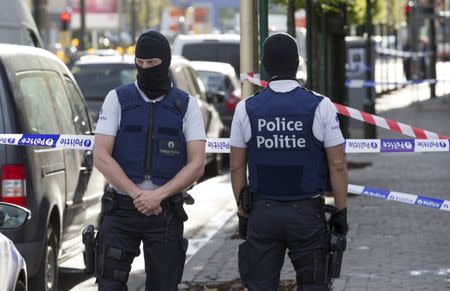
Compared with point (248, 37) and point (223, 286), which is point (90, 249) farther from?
point (248, 37)

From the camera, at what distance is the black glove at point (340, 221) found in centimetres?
677

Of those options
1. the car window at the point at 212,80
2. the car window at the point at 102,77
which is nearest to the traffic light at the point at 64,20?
the car window at the point at 212,80

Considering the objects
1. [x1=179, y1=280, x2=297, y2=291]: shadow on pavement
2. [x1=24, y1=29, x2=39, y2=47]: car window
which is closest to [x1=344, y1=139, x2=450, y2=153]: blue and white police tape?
[x1=179, y1=280, x2=297, y2=291]: shadow on pavement

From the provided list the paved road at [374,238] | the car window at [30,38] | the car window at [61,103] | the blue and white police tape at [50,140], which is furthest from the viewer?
the car window at [30,38]

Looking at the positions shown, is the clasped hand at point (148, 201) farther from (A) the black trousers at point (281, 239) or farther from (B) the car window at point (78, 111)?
(B) the car window at point (78, 111)

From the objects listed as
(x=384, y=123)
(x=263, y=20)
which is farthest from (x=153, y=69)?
(x=263, y=20)

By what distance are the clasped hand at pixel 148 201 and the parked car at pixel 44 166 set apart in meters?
2.04

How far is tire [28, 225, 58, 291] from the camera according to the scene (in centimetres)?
884

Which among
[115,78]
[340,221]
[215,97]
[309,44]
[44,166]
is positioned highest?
[340,221]

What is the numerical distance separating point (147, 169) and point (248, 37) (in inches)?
173

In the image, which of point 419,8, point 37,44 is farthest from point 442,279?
point 419,8

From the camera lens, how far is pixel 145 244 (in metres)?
6.83

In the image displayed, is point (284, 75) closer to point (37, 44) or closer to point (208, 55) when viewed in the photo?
point (37, 44)

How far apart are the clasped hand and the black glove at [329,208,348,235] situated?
2.82 feet
